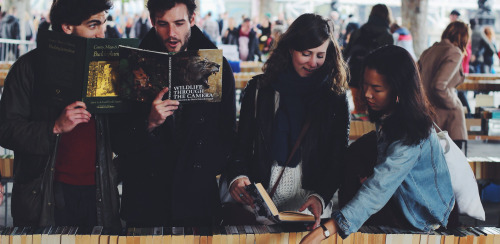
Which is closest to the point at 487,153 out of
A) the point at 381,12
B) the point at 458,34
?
the point at 381,12

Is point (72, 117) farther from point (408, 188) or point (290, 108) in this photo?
point (408, 188)

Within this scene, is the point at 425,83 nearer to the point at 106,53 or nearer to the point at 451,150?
the point at 451,150

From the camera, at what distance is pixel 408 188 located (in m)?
2.32

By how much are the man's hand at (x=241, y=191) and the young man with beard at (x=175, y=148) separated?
10 centimetres

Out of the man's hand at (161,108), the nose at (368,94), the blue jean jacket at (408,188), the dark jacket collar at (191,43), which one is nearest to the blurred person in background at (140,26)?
the dark jacket collar at (191,43)

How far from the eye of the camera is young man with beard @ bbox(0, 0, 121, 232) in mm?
2385

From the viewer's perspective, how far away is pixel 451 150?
2.45 m

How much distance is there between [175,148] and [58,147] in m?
0.47

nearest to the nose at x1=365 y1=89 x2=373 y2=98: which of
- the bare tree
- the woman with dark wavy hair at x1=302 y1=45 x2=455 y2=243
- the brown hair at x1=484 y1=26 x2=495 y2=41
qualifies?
the woman with dark wavy hair at x1=302 y1=45 x2=455 y2=243

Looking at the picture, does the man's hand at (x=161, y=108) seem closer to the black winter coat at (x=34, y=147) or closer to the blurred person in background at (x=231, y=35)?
the black winter coat at (x=34, y=147)

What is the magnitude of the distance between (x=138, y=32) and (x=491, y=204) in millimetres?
15876

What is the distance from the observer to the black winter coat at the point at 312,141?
8.29ft

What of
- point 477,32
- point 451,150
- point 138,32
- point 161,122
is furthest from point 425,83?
point 138,32

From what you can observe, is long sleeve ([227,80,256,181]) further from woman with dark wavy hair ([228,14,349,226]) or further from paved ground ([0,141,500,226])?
paved ground ([0,141,500,226])
